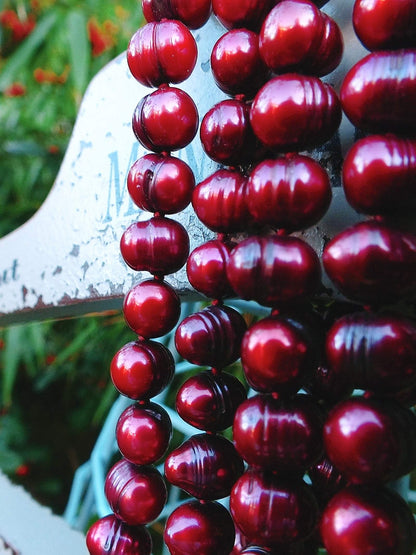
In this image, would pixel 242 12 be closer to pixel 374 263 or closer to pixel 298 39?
pixel 298 39

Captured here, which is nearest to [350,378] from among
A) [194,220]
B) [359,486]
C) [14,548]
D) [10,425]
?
[359,486]

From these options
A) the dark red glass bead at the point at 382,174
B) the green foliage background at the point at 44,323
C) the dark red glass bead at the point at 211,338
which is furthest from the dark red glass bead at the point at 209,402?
the green foliage background at the point at 44,323

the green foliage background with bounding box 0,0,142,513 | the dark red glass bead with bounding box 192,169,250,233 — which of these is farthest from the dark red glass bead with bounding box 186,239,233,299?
the green foliage background with bounding box 0,0,142,513

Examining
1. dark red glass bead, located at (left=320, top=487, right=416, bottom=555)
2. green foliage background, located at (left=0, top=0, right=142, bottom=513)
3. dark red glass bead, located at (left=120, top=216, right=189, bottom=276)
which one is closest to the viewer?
dark red glass bead, located at (left=320, top=487, right=416, bottom=555)

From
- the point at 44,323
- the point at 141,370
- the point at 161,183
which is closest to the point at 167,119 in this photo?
the point at 161,183

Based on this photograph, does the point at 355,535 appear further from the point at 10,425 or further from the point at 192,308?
the point at 10,425

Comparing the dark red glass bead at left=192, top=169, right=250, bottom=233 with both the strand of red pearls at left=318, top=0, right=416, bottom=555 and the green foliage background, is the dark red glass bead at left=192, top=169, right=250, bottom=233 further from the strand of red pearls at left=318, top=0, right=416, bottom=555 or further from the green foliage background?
the green foliage background

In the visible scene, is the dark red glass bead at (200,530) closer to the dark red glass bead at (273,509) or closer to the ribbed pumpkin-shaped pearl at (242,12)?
the dark red glass bead at (273,509)
